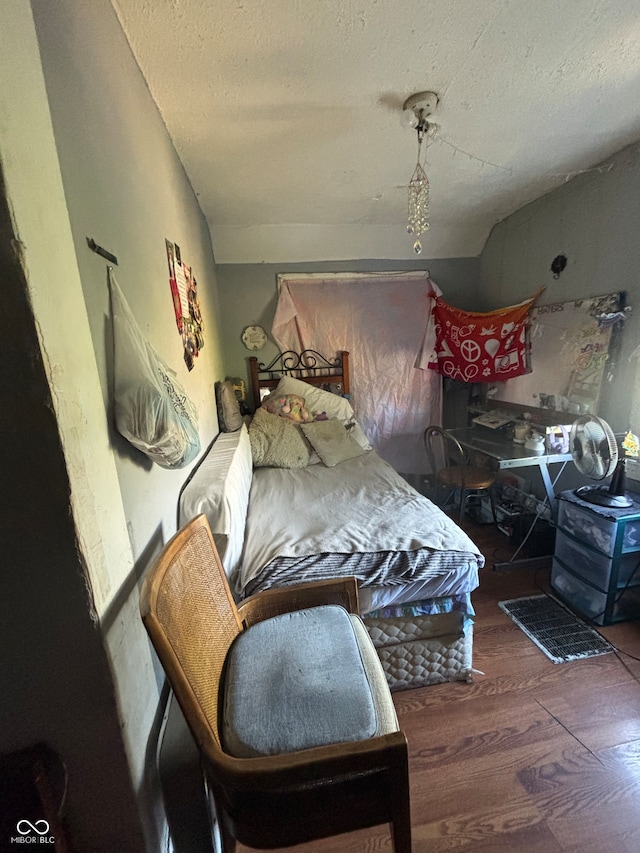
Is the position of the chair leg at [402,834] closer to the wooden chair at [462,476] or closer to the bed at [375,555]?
the bed at [375,555]

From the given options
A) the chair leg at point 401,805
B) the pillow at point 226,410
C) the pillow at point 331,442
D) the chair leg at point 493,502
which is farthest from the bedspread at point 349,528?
the chair leg at point 493,502

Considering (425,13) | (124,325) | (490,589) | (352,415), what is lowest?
(490,589)

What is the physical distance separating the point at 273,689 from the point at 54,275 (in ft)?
3.41

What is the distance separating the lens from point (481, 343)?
9.07 ft

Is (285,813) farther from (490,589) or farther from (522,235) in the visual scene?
(522,235)

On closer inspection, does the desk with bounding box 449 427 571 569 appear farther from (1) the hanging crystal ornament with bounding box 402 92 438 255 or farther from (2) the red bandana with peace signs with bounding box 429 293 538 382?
(1) the hanging crystal ornament with bounding box 402 92 438 255

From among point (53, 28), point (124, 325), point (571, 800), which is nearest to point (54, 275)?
point (124, 325)

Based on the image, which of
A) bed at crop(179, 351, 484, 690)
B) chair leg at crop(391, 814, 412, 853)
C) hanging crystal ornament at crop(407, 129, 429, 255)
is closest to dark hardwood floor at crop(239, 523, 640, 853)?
bed at crop(179, 351, 484, 690)

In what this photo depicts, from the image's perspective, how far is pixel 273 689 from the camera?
0.86 metres

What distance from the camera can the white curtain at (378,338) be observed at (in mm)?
2936

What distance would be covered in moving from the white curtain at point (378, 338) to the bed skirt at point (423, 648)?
6.40 ft

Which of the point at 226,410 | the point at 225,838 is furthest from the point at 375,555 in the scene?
the point at 226,410

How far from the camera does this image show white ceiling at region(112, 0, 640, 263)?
101cm

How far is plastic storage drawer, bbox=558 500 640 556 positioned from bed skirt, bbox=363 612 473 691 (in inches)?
32.0
